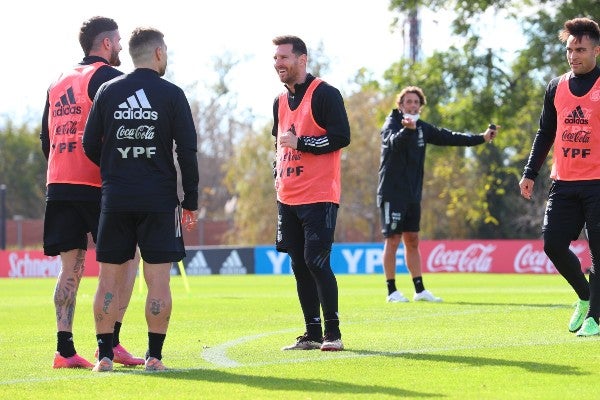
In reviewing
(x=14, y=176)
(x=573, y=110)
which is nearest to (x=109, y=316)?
(x=573, y=110)

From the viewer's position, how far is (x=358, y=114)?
5653 centimetres

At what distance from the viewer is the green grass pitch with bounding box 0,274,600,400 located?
6855 mm

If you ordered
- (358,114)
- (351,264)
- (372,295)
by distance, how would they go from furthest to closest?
(358,114) → (351,264) → (372,295)

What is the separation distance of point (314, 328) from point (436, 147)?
87.3ft

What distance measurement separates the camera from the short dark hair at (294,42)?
9242 millimetres

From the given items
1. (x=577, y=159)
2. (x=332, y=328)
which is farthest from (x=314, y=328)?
(x=577, y=159)

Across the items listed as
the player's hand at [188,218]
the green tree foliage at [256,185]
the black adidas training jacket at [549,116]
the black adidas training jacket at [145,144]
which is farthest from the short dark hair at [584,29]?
the green tree foliage at [256,185]

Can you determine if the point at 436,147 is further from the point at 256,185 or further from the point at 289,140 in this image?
the point at 289,140

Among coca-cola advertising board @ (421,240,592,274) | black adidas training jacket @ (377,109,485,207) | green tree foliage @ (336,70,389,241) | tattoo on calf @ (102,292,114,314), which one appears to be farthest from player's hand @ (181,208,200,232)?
green tree foliage @ (336,70,389,241)

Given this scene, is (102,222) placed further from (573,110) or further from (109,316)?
(573,110)

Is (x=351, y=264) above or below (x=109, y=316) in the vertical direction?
below

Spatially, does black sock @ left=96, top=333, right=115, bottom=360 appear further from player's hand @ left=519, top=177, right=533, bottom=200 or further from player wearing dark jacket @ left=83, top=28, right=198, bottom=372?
player's hand @ left=519, top=177, right=533, bottom=200

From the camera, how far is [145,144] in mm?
7926

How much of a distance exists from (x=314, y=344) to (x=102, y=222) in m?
2.06
